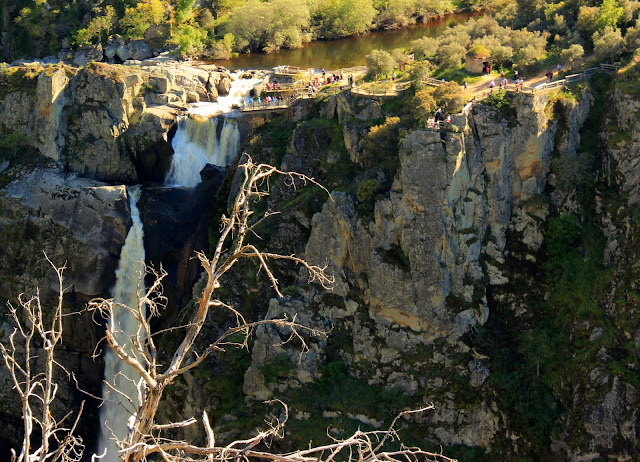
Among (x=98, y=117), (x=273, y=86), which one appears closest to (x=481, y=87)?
(x=273, y=86)

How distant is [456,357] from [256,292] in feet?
30.1

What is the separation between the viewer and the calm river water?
163 feet

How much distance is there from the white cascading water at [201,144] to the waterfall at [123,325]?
8.79 feet

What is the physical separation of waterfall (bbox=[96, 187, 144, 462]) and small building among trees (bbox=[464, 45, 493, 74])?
18.4 m

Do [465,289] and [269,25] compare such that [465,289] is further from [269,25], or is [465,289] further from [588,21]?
[269,25]

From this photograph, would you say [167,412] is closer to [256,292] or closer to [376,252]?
[256,292]

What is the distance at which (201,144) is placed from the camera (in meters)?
39.5

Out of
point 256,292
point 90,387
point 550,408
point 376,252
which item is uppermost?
point 376,252

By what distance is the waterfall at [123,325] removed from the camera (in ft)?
119

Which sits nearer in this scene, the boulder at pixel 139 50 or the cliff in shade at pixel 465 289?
the cliff in shade at pixel 465 289

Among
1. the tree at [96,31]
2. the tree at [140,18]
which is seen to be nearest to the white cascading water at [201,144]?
the tree at [140,18]

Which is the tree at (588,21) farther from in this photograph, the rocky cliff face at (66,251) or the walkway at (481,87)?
the rocky cliff face at (66,251)

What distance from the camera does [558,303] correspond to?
2891 cm

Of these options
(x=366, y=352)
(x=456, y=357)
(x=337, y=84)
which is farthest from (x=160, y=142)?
(x=456, y=357)
